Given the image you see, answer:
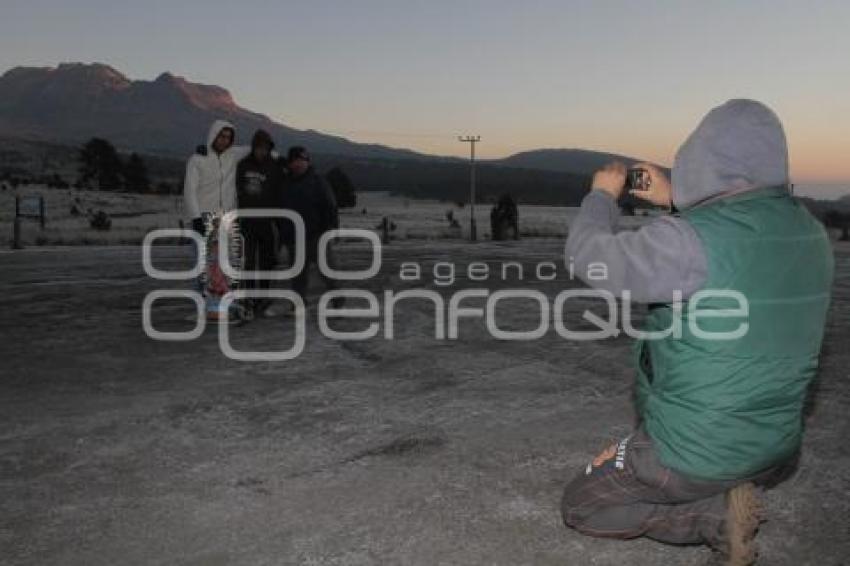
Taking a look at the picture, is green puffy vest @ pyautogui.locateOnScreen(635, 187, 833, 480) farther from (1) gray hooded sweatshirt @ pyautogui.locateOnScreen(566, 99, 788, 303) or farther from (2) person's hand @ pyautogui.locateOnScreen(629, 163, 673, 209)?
(2) person's hand @ pyautogui.locateOnScreen(629, 163, 673, 209)

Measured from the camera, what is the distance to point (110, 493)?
4012mm

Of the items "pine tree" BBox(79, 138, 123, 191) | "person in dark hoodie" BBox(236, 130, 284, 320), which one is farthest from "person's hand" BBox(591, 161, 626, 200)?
"pine tree" BBox(79, 138, 123, 191)

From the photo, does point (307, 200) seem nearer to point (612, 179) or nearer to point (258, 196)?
point (258, 196)

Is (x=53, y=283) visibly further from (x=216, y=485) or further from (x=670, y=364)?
(x=670, y=364)

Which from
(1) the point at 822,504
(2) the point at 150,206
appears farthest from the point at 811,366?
(2) the point at 150,206

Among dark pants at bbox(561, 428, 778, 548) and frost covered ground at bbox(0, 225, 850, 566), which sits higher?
dark pants at bbox(561, 428, 778, 548)

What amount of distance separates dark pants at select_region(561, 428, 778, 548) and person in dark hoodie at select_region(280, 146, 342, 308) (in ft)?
20.9

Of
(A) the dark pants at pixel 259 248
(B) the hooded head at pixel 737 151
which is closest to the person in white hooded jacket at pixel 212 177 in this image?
(A) the dark pants at pixel 259 248

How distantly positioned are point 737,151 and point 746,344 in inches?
24.0

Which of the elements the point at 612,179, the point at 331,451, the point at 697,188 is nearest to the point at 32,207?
the point at 331,451

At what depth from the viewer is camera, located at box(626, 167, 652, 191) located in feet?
9.77

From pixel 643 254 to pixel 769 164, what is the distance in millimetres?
491

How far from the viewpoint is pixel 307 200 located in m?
9.36

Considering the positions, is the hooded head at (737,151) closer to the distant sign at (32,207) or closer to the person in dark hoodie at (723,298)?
the person in dark hoodie at (723,298)
